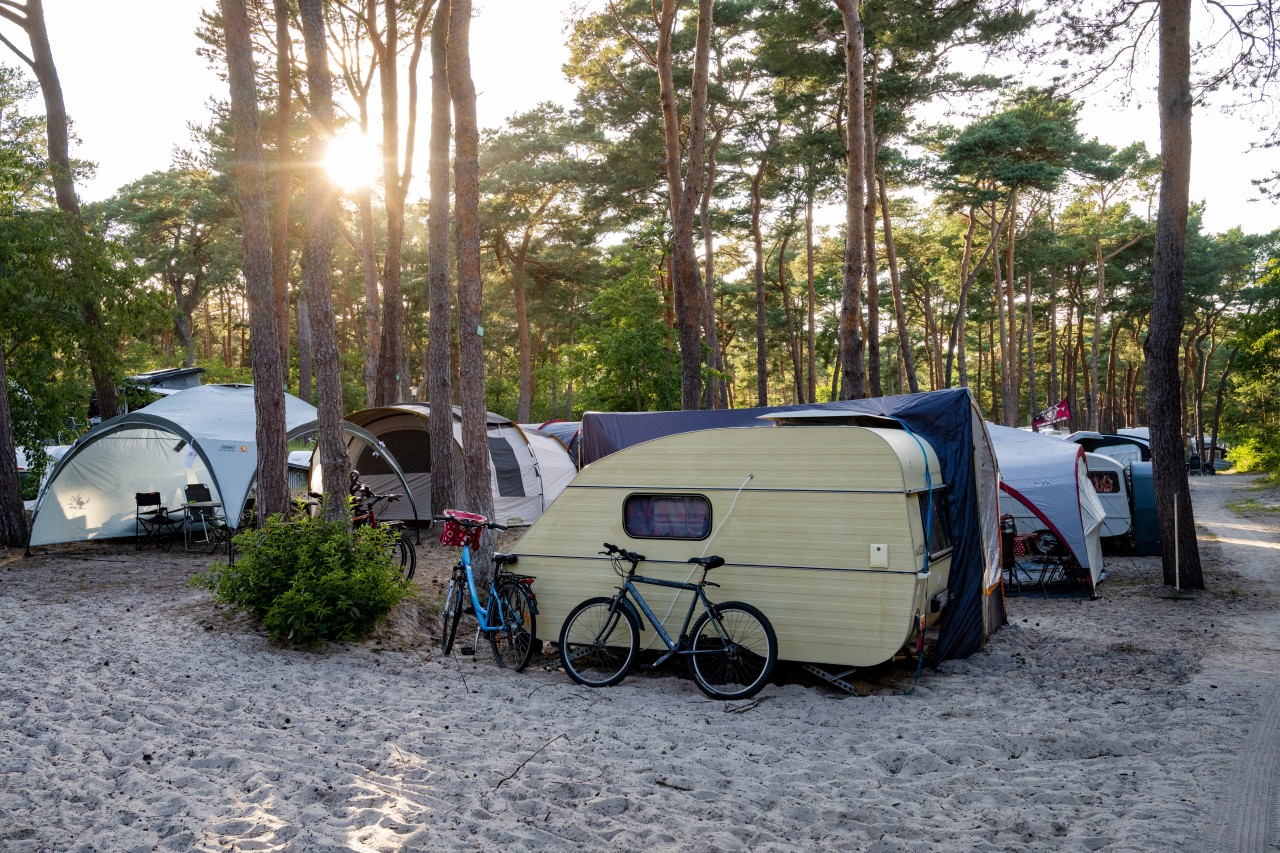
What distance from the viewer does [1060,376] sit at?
56.8m

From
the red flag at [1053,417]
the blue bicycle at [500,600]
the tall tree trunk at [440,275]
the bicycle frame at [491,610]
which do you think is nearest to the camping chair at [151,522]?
the tall tree trunk at [440,275]

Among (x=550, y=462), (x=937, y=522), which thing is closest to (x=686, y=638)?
(x=937, y=522)

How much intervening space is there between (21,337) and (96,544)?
307cm

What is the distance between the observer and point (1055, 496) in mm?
10531

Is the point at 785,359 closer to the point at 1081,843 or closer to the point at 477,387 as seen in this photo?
the point at 477,387

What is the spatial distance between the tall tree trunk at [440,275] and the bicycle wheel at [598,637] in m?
6.92

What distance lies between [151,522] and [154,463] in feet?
4.51

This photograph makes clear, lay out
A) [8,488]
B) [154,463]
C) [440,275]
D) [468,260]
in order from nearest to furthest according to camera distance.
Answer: [468,260] < [8,488] < [440,275] < [154,463]

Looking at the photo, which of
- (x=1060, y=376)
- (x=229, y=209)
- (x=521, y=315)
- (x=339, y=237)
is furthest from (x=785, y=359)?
(x=229, y=209)

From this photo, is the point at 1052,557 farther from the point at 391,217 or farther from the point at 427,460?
→ the point at 391,217

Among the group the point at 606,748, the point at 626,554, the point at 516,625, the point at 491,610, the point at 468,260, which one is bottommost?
the point at 606,748

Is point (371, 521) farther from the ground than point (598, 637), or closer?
farther from the ground

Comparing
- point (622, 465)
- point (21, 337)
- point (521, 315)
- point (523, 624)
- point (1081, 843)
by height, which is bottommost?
point (1081, 843)

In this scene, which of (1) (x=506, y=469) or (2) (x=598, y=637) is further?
(1) (x=506, y=469)
